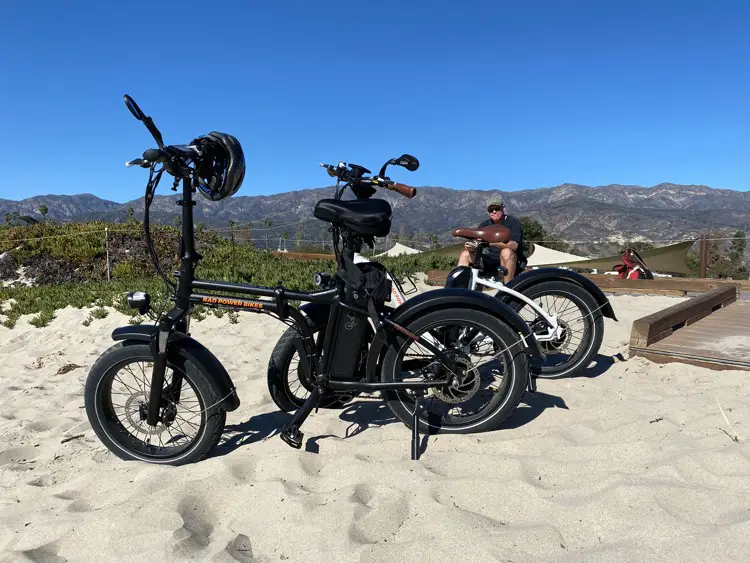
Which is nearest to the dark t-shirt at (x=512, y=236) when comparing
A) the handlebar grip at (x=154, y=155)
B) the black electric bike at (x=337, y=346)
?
the black electric bike at (x=337, y=346)

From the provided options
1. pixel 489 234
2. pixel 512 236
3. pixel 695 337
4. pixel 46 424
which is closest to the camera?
pixel 46 424

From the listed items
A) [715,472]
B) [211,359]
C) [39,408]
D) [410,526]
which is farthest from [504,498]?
[39,408]

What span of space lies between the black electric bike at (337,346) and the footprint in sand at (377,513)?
0.41 meters

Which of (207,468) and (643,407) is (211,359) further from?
(643,407)

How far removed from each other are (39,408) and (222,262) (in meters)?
7.11

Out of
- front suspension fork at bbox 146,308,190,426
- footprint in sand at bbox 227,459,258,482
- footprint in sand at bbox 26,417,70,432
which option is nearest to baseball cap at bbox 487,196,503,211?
front suspension fork at bbox 146,308,190,426

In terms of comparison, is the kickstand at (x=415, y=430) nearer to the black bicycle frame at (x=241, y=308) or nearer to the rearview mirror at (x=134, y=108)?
the black bicycle frame at (x=241, y=308)

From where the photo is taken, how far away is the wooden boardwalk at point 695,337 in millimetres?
3949

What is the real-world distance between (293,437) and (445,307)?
3.46 feet

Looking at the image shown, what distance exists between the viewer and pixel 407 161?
2943 mm

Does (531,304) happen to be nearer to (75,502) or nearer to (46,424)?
(75,502)

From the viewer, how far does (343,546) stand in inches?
74.8

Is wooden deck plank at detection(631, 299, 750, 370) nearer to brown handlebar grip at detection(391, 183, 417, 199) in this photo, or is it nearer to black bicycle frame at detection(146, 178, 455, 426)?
black bicycle frame at detection(146, 178, 455, 426)

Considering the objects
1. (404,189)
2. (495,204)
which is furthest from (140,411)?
(495,204)
